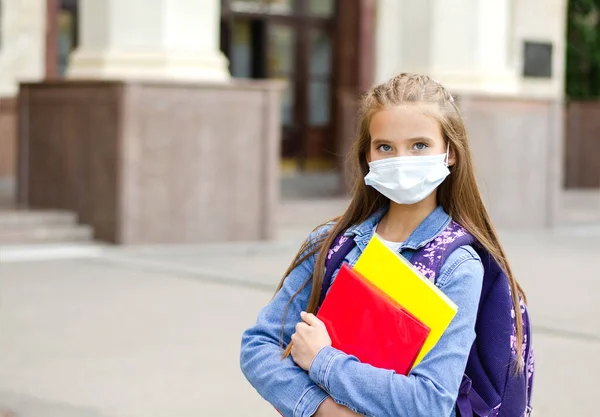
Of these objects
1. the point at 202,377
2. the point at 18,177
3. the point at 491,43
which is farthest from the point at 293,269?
the point at 491,43

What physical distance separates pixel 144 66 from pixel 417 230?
7.81 metres

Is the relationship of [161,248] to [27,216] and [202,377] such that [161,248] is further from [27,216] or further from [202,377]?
[202,377]

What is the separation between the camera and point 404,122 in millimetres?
2639

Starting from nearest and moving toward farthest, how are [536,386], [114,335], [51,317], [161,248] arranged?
[536,386]
[114,335]
[51,317]
[161,248]

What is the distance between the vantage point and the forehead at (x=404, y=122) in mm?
2631

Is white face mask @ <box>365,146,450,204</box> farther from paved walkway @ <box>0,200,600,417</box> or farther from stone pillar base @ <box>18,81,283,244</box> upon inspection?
stone pillar base @ <box>18,81,283,244</box>

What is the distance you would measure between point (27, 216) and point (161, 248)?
1.20 meters

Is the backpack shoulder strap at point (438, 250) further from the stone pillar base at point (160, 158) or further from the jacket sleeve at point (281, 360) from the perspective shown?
the stone pillar base at point (160, 158)

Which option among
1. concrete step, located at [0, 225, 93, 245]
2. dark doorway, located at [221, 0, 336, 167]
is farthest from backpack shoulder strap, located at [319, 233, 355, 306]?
dark doorway, located at [221, 0, 336, 167]

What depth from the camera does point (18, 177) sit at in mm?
11070

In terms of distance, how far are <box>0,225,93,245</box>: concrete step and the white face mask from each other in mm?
7581

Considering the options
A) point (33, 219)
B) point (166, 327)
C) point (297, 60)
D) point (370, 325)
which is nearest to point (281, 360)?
point (370, 325)

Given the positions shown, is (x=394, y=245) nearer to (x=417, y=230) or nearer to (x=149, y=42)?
(x=417, y=230)

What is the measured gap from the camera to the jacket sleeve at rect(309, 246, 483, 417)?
96.4 inches
